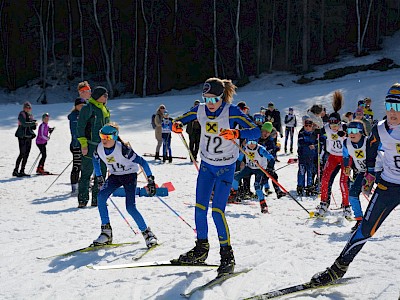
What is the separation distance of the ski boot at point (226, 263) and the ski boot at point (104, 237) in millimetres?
1761

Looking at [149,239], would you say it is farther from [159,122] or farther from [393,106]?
[159,122]

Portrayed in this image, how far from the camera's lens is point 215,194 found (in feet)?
18.0

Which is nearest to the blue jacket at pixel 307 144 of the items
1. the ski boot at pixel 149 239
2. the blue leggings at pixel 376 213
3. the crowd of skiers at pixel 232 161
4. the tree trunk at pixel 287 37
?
the crowd of skiers at pixel 232 161

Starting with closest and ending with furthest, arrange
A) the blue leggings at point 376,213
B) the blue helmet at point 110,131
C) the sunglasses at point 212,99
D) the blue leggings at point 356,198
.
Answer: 1. the blue leggings at point 376,213
2. the sunglasses at point 212,99
3. the blue helmet at point 110,131
4. the blue leggings at point 356,198

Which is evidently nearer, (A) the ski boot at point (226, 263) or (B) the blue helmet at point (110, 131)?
Result: (A) the ski boot at point (226, 263)

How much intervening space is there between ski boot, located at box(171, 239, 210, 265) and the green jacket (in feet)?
12.6

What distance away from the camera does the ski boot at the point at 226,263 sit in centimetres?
514

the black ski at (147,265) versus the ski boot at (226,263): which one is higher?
the ski boot at (226,263)

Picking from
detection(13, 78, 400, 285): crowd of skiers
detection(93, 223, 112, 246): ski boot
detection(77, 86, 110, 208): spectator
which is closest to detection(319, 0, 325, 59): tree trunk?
detection(13, 78, 400, 285): crowd of skiers

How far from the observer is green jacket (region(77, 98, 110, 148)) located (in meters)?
8.70

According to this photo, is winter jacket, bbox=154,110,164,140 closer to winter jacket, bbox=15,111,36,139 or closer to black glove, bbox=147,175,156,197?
winter jacket, bbox=15,111,36,139

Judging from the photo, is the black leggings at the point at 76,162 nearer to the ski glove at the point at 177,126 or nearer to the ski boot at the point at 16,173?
the ski boot at the point at 16,173

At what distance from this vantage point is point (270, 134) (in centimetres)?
1074

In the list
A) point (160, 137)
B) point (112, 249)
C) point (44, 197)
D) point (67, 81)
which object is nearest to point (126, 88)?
point (67, 81)
